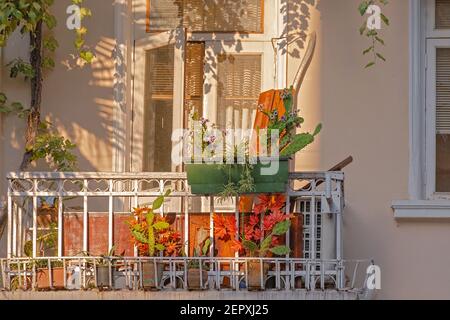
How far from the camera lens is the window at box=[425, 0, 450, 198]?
10.9 m

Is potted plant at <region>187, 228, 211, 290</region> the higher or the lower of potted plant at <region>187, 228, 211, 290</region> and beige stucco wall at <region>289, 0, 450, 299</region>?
the lower

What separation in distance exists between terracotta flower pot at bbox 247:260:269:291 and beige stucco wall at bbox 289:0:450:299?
1.29 m

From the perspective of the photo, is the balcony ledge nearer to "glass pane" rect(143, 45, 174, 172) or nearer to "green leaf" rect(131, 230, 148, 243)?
"green leaf" rect(131, 230, 148, 243)

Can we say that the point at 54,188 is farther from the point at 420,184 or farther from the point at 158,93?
the point at 420,184

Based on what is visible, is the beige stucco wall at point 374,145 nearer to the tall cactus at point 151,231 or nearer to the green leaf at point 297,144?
the green leaf at point 297,144

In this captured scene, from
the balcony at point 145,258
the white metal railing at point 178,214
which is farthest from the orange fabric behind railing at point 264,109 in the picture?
the white metal railing at point 178,214

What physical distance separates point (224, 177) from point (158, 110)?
6.02ft

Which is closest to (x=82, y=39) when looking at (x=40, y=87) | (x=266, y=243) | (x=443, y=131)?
(x=40, y=87)

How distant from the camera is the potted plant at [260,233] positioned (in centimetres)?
956

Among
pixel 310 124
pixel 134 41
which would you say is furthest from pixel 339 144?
pixel 134 41

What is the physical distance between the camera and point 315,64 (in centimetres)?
1097

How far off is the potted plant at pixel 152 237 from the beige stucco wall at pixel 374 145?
1.54 metres

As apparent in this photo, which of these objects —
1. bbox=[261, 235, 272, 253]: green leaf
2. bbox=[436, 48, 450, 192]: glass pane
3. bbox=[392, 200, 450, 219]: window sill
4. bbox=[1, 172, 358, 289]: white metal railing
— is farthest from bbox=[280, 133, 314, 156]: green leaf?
bbox=[436, 48, 450, 192]: glass pane
